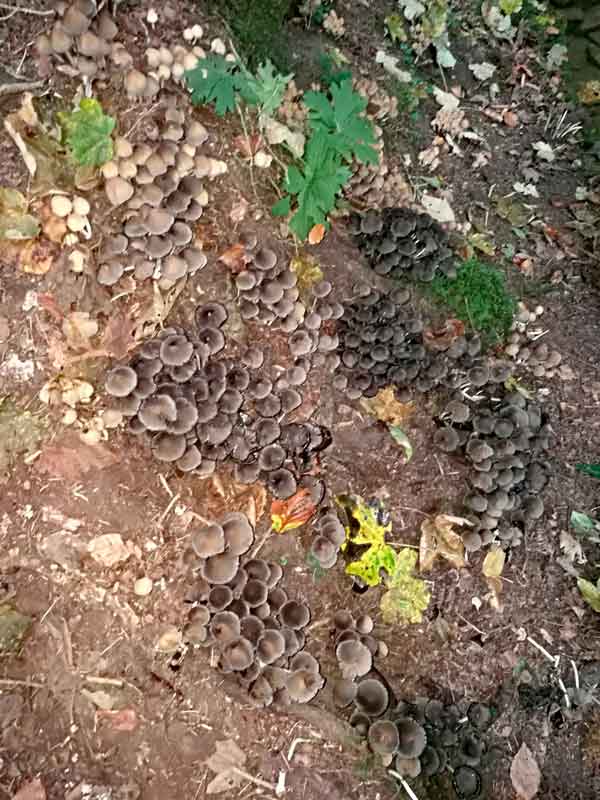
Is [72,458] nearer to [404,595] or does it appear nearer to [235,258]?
[235,258]

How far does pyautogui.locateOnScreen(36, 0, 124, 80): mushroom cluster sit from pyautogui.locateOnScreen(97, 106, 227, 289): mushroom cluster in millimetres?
497

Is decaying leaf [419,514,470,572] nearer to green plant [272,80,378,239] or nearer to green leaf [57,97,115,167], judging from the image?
green plant [272,80,378,239]

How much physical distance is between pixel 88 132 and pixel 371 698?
13.4ft

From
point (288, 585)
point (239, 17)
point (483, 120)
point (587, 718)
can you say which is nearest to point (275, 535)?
point (288, 585)

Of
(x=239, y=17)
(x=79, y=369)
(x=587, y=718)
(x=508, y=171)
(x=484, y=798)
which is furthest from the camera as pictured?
(x=508, y=171)

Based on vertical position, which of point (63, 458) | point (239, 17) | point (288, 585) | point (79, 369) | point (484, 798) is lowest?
point (484, 798)

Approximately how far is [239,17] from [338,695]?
516 centimetres

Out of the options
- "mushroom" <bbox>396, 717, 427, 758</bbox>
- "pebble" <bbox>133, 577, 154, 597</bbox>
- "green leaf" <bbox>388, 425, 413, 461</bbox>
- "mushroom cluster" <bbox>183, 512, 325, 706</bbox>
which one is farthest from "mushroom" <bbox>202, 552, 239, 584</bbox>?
"green leaf" <bbox>388, 425, 413, 461</bbox>

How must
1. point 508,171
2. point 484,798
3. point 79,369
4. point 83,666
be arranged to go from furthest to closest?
point 508,171 < point 484,798 < point 79,369 < point 83,666

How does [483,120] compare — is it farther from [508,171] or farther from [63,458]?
[63,458]

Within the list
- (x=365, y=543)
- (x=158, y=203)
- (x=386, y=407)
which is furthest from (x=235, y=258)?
(x=365, y=543)

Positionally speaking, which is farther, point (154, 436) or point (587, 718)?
point (587, 718)

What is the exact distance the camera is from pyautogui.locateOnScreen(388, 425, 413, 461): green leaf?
5086 mm

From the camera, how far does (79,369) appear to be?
422 centimetres
